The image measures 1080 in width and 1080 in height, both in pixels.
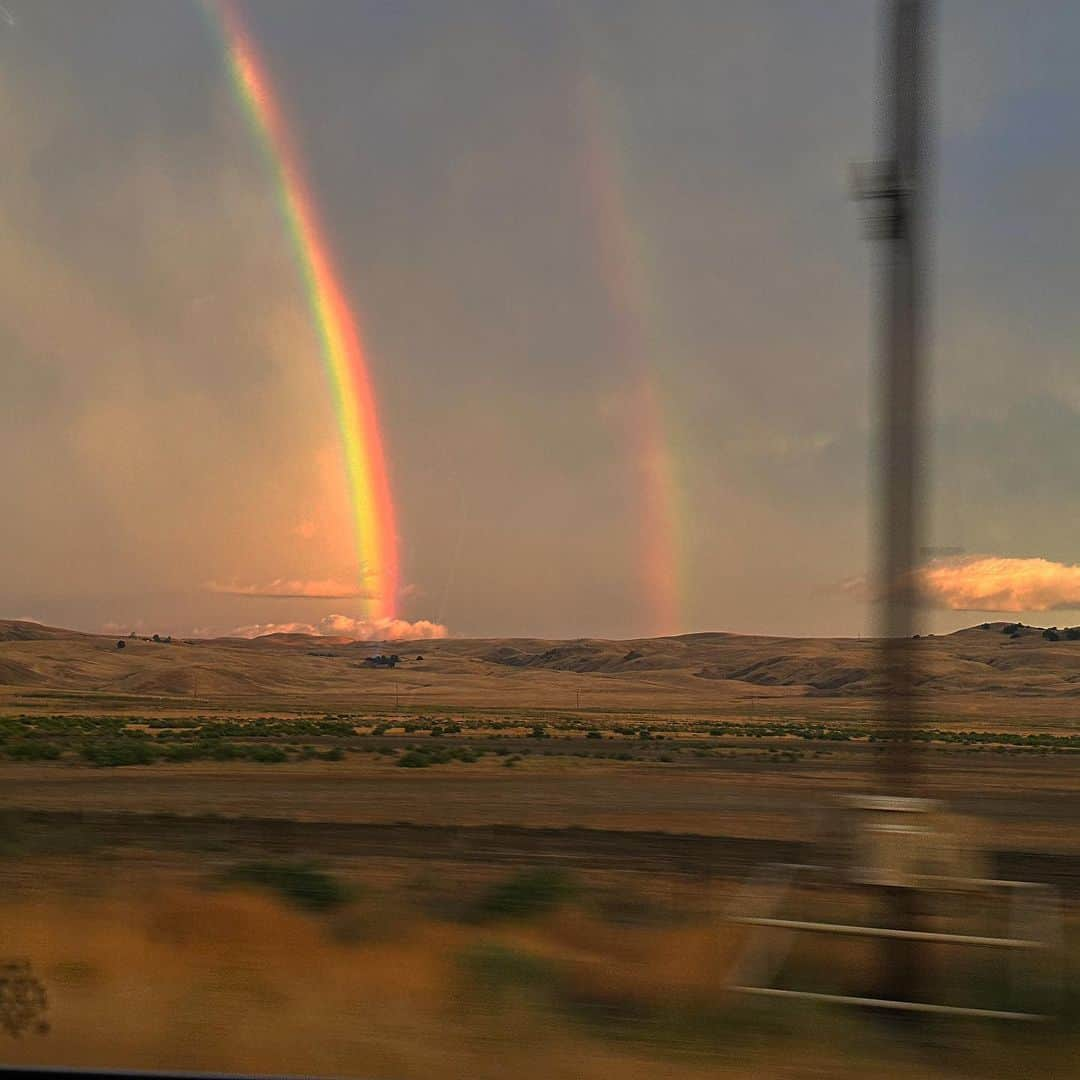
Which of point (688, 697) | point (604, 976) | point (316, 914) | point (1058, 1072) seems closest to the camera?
point (1058, 1072)

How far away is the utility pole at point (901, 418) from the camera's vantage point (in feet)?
27.2

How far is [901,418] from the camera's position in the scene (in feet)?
27.6

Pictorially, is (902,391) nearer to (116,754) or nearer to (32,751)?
(116,754)

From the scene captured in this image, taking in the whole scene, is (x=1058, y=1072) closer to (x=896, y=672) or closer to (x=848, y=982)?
(x=848, y=982)

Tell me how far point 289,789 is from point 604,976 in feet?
89.6

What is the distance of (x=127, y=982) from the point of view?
8.20 meters

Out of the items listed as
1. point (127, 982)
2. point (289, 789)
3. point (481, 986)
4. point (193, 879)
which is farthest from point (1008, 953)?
point (289, 789)

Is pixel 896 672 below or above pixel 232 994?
above

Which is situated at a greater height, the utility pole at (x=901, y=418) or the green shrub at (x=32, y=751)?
the utility pole at (x=901, y=418)

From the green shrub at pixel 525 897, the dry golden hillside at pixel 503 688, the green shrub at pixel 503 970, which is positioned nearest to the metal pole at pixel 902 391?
the green shrub at pixel 503 970

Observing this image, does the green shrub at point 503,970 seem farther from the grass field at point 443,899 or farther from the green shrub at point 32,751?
the green shrub at point 32,751

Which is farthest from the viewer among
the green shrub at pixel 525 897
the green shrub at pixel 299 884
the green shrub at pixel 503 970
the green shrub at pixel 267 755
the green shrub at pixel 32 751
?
the green shrub at pixel 267 755

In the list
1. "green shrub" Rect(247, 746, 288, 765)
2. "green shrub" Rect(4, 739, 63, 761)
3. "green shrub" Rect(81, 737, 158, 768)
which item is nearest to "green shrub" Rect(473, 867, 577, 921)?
"green shrub" Rect(81, 737, 158, 768)

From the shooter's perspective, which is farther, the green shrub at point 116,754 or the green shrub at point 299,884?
the green shrub at point 116,754
